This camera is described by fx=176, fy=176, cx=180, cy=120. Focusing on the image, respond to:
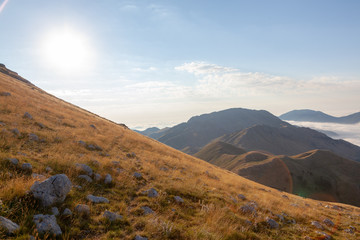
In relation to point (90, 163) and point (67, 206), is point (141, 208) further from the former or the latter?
point (90, 163)

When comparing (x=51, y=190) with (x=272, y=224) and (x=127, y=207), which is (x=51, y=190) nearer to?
(x=127, y=207)

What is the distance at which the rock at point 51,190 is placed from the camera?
5.88 meters

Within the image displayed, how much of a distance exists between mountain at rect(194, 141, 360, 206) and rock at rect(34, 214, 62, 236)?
5650 inches

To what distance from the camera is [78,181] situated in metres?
8.66

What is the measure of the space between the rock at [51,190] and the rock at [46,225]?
768mm

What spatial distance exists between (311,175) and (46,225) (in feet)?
588

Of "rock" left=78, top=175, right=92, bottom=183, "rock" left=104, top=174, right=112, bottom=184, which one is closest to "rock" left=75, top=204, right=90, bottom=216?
"rock" left=78, top=175, right=92, bottom=183

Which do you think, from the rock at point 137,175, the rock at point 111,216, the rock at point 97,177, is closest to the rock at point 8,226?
the rock at point 111,216

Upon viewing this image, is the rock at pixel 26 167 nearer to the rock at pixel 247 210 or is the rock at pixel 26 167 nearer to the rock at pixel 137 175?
the rock at pixel 137 175

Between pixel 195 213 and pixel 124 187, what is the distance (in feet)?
13.3

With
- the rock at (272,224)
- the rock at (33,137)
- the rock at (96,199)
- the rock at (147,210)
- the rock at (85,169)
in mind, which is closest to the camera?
the rock at (96,199)

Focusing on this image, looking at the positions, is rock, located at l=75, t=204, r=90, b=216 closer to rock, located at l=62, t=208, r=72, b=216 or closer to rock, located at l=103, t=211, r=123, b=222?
rock, located at l=62, t=208, r=72, b=216

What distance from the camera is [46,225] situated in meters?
4.96

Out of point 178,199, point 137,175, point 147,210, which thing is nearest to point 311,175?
point 178,199
